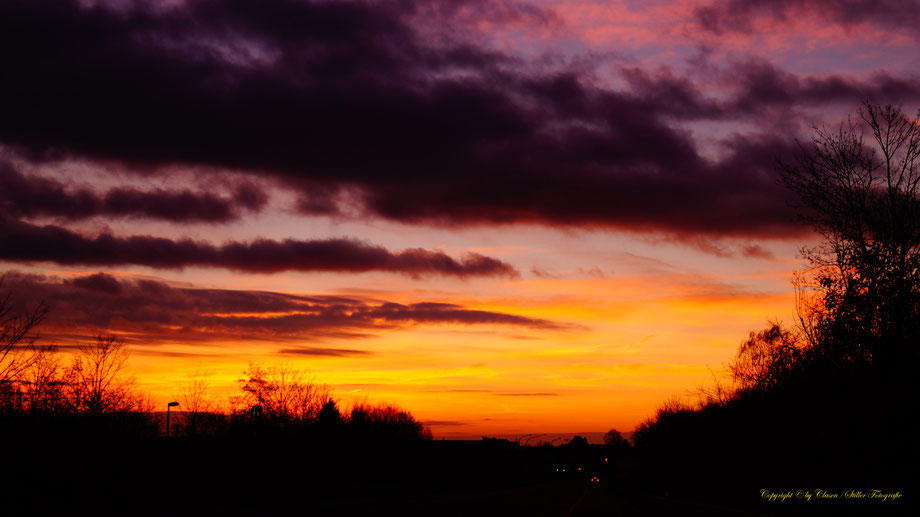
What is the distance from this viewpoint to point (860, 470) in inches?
1433

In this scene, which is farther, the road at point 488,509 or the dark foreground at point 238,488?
the dark foreground at point 238,488

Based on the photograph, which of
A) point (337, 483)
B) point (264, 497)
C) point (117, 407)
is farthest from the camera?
point (337, 483)

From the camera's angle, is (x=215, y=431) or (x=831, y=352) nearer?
(x=831, y=352)

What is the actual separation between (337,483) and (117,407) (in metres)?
21.3

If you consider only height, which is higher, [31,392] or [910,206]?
[910,206]

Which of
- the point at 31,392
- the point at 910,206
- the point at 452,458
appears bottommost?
the point at 452,458

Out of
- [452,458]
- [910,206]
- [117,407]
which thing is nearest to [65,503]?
[117,407]

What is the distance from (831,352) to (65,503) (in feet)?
116

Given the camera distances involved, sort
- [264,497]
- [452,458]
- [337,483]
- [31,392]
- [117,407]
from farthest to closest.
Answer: [452,458], [337,483], [117,407], [264,497], [31,392]

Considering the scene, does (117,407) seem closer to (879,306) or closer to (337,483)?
(337,483)

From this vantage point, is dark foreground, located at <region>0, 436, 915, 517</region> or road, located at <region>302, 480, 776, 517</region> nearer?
road, located at <region>302, 480, 776, 517</region>

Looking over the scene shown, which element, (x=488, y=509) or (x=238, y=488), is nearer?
(x=488, y=509)

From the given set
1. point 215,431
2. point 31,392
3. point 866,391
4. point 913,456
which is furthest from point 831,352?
point 215,431

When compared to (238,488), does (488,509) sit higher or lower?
lower
